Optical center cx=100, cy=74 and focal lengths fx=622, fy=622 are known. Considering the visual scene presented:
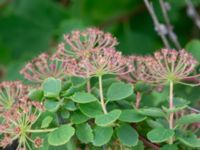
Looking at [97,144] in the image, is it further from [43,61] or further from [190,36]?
[190,36]

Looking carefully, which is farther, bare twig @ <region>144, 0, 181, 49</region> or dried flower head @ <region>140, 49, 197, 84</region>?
bare twig @ <region>144, 0, 181, 49</region>

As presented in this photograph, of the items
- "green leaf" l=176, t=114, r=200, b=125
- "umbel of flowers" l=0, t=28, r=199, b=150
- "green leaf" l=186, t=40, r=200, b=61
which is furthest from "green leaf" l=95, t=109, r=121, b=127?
"green leaf" l=186, t=40, r=200, b=61

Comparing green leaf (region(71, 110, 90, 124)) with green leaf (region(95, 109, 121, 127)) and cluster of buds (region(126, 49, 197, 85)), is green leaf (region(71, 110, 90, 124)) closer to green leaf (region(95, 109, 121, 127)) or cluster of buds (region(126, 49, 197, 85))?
green leaf (region(95, 109, 121, 127))

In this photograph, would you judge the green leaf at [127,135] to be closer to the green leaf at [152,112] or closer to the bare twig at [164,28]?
the green leaf at [152,112]

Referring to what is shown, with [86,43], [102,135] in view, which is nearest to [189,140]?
Result: [102,135]

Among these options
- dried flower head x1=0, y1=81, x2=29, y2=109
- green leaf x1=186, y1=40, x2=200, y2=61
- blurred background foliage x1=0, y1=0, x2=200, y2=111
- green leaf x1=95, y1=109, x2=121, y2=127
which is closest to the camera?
green leaf x1=95, y1=109, x2=121, y2=127

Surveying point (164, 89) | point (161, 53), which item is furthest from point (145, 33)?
point (161, 53)

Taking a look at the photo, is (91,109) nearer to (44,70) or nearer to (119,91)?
(119,91)
